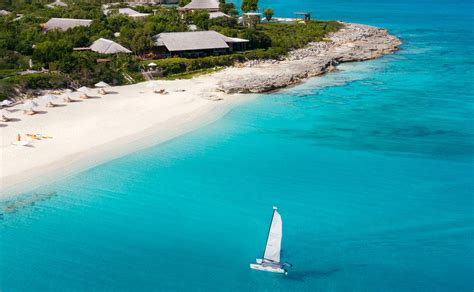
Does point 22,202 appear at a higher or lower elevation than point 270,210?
lower

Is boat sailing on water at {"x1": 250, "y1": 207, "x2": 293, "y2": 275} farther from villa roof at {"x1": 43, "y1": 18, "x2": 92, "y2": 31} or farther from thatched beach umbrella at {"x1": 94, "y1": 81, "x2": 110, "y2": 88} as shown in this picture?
villa roof at {"x1": 43, "y1": 18, "x2": 92, "y2": 31}

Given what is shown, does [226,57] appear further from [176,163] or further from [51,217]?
[51,217]

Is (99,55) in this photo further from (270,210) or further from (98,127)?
(270,210)

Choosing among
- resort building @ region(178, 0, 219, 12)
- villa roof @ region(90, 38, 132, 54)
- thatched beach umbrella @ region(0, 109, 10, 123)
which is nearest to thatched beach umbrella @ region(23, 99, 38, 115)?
thatched beach umbrella @ region(0, 109, 10, 123)

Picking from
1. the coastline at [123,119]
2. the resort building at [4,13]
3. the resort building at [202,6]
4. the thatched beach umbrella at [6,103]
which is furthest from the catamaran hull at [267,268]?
the resort building at [202,6]

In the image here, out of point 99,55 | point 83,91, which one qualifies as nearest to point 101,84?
point 83,91
